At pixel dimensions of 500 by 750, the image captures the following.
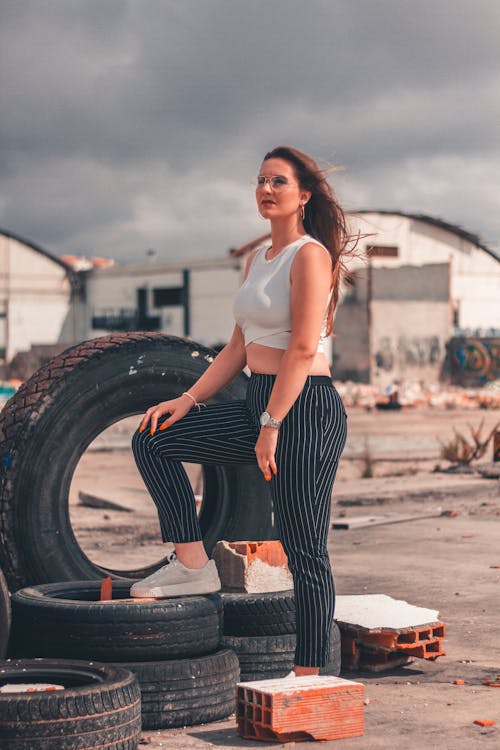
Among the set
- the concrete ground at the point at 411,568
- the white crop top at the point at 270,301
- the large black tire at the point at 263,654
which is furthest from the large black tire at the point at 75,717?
the white crop top at the point at 270,301

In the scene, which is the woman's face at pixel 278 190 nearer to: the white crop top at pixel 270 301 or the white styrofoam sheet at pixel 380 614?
the white crop top at pixel 270 301

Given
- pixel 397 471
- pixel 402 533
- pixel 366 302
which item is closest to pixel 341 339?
pixel 366 302

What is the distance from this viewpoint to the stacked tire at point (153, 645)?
4.11 metres

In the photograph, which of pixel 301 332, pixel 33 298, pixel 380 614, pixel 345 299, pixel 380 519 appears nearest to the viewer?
pixel 301 332

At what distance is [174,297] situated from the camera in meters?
52.5

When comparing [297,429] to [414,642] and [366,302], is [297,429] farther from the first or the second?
[366,302]

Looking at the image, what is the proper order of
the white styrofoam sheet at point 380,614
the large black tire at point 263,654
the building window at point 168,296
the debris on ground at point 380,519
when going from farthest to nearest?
the building window at point 168,296 < the debris on ground at point 380,519 < the white styrofoam sheet at point 380,614 < the large black tire at point 263,654

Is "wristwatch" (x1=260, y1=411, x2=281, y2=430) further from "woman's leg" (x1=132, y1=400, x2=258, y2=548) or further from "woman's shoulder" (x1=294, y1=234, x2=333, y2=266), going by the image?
"woman's shoulder" (x1=294, y1=234, x2=333, y2=266)

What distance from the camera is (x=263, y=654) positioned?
456cm

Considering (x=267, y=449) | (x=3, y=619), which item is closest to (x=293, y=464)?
(x=267, y=449)

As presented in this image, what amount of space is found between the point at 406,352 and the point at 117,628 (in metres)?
45.4

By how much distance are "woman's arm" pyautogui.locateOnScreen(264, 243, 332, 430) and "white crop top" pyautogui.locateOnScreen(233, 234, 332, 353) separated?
0.06 m

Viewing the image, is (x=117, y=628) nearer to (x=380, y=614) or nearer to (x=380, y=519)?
(x=380, y=614)

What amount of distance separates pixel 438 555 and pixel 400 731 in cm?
397
